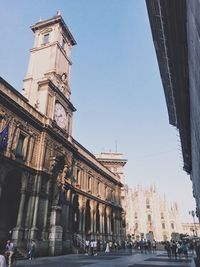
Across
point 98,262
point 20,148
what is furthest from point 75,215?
point 98,262

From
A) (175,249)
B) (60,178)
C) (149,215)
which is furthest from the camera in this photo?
(149,215)

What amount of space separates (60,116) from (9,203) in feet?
38.2

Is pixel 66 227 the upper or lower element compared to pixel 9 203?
lower

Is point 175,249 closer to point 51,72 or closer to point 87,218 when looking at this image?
point 87,218

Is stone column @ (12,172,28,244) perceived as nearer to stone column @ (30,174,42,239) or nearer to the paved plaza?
stone column @ (30,174,42,239)

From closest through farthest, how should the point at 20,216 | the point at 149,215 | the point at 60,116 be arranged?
the point at 20,216
the point at 60,116
the point at 149,215

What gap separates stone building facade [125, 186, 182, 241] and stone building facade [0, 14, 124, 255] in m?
45.8

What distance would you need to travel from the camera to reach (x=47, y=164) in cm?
2467

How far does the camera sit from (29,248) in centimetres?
1984

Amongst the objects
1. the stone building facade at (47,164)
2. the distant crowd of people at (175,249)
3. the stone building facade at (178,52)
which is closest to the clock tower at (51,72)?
the stone building facade at (47,164)

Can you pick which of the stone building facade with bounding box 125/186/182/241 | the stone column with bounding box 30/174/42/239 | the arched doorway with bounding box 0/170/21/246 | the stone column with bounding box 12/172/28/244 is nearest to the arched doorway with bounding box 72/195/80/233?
the stone column with bounding box 30/174/42/239

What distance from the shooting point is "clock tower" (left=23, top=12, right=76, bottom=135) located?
2747 cm

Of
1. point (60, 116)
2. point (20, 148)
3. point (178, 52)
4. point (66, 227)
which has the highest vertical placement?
point (60, 116)

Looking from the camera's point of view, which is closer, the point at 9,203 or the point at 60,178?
the point at 9,203
